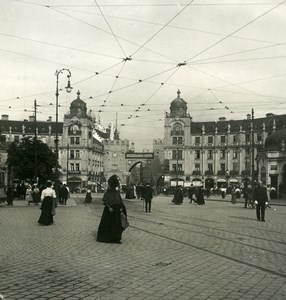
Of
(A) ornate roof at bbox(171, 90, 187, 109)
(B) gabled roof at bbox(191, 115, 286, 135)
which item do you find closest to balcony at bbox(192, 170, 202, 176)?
Answer: (B) gabled roof at bbox(191, 115, 286, 135)

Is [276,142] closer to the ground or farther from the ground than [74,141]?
closer to the ground

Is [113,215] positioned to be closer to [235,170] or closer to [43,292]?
[43,292]

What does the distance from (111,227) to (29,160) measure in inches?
1439

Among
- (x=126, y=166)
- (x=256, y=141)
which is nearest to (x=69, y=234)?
(x=256, y=141)

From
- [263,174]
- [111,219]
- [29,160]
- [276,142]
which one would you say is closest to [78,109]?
[29,160]

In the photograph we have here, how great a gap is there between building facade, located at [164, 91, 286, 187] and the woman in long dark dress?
7577 centimetres

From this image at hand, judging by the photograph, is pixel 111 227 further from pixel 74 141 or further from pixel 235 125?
pixel 74 141

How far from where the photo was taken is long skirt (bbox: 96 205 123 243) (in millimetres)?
11984

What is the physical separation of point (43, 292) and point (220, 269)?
3.21m

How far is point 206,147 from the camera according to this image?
301ft

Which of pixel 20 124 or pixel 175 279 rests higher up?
pixel 20 124

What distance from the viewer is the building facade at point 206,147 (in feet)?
291

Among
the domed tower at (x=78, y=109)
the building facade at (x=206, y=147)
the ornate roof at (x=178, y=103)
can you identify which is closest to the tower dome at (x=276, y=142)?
the building facade at (x=206, y=147)

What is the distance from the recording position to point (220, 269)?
8.38 m
